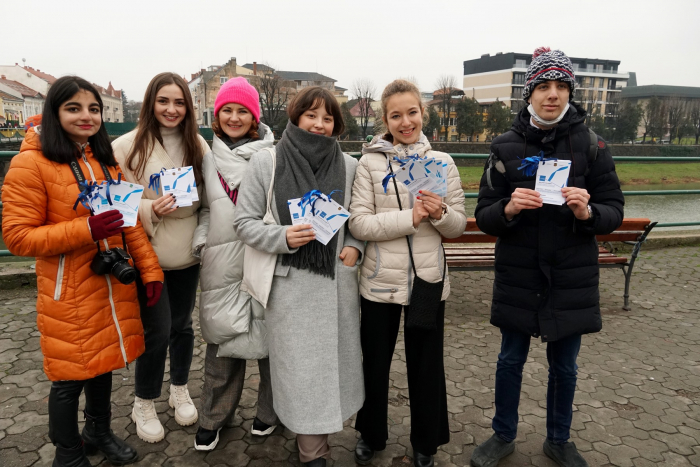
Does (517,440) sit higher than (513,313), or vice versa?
(513,313)

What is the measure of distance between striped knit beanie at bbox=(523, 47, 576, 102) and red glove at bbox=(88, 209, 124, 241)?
2075 mm

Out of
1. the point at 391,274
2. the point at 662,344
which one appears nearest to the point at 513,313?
the point at 391,274

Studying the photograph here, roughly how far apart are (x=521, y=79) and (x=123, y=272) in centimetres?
8783

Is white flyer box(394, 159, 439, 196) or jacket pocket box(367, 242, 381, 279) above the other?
white flyer box(394, 159, 439, 196)

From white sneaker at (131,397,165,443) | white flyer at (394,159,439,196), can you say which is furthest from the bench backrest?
white sneaker at (131,397,165,443)

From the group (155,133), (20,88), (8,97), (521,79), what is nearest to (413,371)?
(155,133)

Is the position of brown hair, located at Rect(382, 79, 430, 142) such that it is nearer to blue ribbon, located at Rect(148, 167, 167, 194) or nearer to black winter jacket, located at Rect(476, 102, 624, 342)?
black winter jacket, located at Rect(476, 102, 624, 342)

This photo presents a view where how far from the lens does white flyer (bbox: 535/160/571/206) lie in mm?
2104

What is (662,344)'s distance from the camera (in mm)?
4125

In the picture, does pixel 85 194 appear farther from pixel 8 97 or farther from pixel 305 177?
pixel 8 97

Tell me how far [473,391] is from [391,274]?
152 cm

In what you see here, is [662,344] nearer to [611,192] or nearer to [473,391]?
[473,391]

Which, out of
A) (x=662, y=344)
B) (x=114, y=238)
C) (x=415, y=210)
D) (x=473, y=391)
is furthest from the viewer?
(x=662, y=344)

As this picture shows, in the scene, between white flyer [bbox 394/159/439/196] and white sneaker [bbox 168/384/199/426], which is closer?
white flyer [bbox 394/159/439/196]
